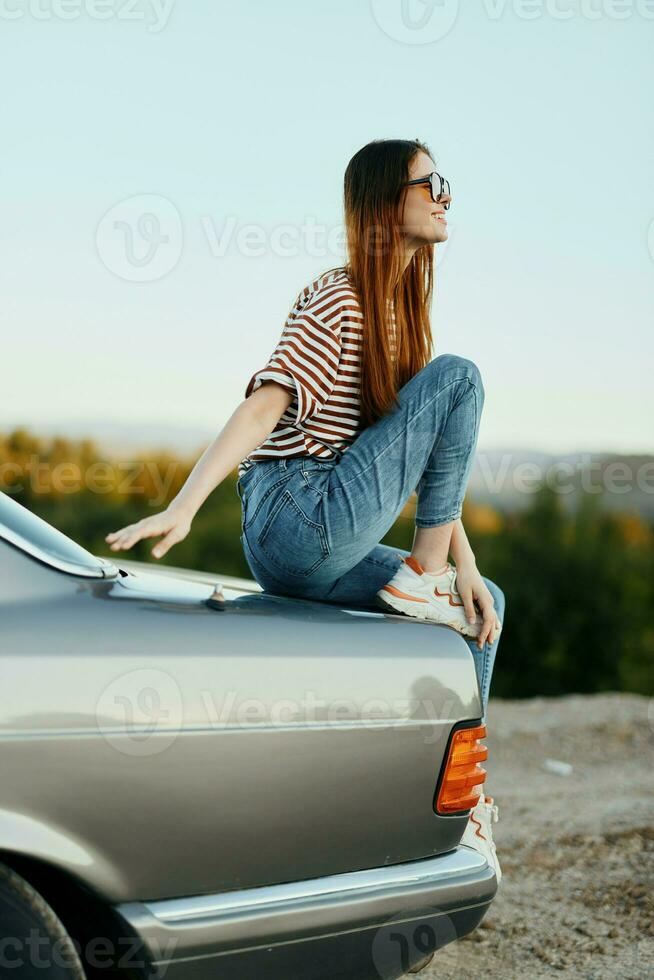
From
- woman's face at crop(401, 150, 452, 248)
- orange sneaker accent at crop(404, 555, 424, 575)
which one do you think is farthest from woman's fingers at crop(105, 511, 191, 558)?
woman's face at crop(401, 150, 452, 248)

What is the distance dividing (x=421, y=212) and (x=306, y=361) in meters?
0.65

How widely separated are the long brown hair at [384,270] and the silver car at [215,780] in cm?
87

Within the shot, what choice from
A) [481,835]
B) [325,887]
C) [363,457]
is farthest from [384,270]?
Result: [325,887]

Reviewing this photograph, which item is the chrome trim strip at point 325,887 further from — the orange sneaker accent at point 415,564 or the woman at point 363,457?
the orange sneaker accent at point 415,564

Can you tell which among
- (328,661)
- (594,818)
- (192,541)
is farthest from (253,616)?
(192,541)

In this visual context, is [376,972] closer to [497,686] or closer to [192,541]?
[497,686]

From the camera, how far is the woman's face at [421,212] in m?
3.02

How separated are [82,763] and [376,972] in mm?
886

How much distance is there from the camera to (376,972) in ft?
7.44

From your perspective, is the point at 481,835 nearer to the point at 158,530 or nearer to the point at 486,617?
the point at 486,617

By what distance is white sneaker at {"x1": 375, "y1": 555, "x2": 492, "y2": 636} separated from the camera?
268 cm

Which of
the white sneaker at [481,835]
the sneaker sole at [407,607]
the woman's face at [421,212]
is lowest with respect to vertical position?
the white sneaker at [481,835]

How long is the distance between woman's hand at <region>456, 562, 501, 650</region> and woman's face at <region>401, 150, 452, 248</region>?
101 cm

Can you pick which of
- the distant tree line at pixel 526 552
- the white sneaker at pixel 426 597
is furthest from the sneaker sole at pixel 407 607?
the distant tree line at pixel 526 552
